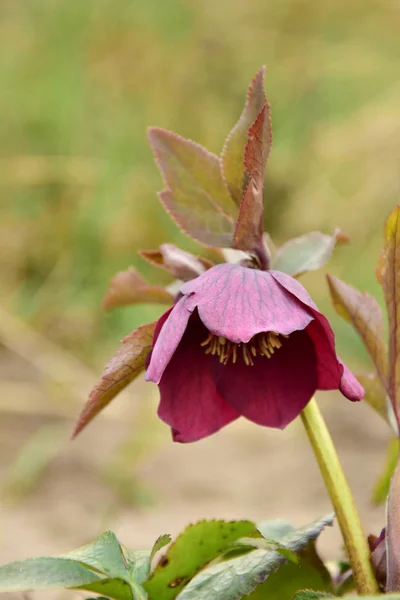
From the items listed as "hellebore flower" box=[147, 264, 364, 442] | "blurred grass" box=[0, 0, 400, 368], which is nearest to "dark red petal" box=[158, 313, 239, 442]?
"hellebore flower" box=[147, 264, 364, 442]

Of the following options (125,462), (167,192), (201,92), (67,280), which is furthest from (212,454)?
(201,92)

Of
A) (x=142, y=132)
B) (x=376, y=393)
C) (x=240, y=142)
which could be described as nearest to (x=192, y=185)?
(x=240, y=142)

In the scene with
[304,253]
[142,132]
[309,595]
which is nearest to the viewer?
[309,595]

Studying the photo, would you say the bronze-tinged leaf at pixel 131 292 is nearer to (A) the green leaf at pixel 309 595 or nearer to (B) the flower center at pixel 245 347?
(B) the flower center at pixel 245 347

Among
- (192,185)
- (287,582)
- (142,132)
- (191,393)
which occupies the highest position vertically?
(142,132)

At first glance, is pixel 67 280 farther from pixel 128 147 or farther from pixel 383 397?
pixel 383 397

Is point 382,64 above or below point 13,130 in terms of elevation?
above

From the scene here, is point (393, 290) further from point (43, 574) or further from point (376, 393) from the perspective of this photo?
point (43, 574)
